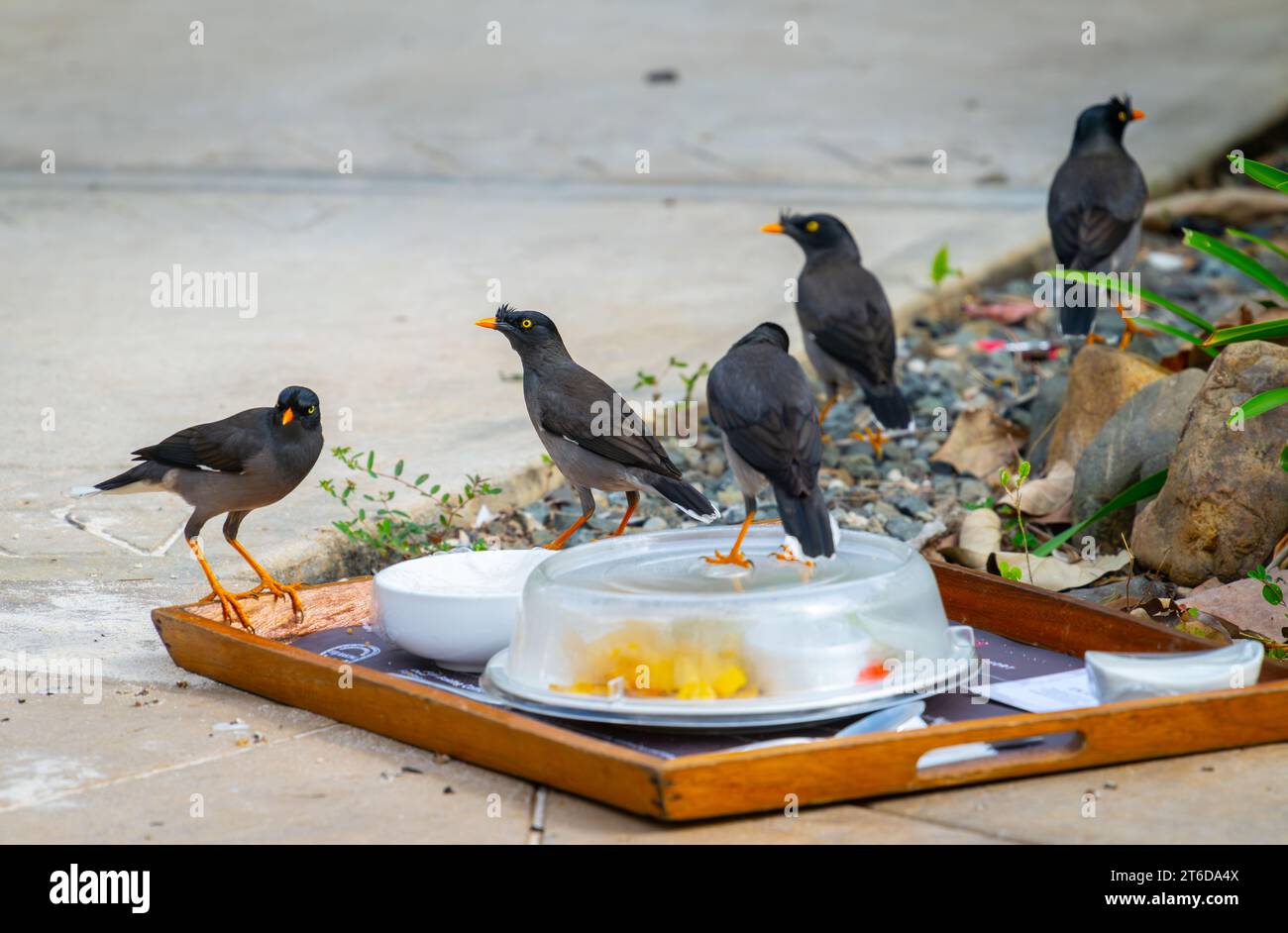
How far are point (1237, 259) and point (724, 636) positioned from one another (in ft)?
7.75

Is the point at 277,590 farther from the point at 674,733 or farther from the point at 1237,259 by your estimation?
the point at 1237,259

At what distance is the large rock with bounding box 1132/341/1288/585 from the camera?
4.55 metres

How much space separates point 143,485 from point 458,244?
4.55 m

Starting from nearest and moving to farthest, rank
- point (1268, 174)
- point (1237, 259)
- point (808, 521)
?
point (808, 521) < point (1268, 174) < point (1237, 259)

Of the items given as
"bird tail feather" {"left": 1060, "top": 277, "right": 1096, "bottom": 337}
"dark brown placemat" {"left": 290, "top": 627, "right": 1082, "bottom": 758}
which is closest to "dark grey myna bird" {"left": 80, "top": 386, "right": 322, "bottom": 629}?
"dark brown placemat" {"left": 290, "top": 627, "right": 1082, "bottom": 758}

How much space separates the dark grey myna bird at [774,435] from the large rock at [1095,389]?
1.61 metres

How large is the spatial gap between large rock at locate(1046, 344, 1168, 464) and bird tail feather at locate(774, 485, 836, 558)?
6.40ft

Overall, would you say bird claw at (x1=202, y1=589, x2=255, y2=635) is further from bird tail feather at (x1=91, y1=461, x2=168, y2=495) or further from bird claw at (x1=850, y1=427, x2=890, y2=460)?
bird claw at (x1=850, y1=427, x2=890, y2=460)

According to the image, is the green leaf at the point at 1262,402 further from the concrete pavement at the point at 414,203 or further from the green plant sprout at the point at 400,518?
the green plant sprout at the point at 400,518

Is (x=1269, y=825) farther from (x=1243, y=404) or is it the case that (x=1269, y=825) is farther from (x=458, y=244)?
(x=458, y=244)

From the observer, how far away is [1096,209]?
664cm

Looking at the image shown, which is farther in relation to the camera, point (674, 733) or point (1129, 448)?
point (1129, 448)

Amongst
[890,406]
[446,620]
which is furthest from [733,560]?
[890,406]

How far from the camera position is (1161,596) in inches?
181
